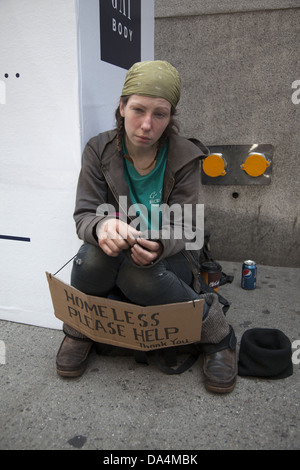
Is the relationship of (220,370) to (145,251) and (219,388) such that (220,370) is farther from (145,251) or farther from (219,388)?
(145,251)

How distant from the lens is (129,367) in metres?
1.59

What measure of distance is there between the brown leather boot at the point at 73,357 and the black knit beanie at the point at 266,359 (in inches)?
24.1

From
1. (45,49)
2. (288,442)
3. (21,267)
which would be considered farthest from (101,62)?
(288,442)

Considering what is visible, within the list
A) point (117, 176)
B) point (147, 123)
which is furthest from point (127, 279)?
point (147, 123)

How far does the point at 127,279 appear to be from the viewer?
1398 mm

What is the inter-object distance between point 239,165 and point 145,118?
125 centimetres

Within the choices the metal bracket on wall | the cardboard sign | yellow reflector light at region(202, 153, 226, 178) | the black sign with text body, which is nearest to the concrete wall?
the metal bracket on wall

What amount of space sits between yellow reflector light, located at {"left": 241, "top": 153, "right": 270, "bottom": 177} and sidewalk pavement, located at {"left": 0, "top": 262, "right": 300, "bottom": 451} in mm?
1050

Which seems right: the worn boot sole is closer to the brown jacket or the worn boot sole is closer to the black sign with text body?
the brown jacket

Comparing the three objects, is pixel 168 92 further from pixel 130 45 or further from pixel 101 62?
pixel 130 45

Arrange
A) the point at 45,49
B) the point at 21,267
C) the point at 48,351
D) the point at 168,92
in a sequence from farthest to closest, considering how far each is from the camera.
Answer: the point at 21,267 → the point at 48,351 → the point at 45,49 → the point at 168,92

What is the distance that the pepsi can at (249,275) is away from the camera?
7.36 ft

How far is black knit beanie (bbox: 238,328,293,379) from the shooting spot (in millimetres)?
1478
